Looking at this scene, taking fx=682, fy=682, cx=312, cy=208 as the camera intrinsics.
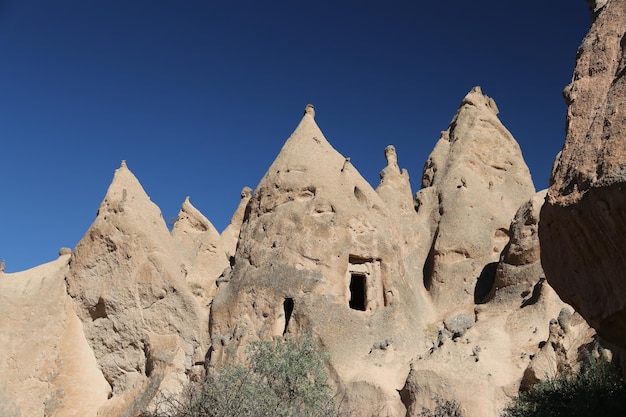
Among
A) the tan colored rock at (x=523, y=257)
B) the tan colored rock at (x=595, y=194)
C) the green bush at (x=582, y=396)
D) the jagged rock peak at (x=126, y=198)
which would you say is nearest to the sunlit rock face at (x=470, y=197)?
the tan colored rock at (x=523, y=257)

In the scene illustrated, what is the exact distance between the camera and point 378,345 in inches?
631

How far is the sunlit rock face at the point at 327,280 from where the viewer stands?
1581 centimetres

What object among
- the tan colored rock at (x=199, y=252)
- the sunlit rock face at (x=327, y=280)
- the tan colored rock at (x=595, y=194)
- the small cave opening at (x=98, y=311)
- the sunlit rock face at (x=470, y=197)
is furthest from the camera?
the tan colored rock at (x=199, y=252)

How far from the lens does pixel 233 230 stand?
2422 centimetres

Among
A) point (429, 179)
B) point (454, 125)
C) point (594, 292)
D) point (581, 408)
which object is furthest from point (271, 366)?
point (454, 125)

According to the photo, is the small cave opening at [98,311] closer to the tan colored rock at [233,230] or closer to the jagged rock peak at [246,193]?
the tan colored rock at [233,230]

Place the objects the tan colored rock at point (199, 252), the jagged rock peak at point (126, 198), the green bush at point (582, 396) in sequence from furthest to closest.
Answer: the tan colored rock at point (199, 252) < the jagged rock peak at point (126, 198) < the green bush at point (582, 396)

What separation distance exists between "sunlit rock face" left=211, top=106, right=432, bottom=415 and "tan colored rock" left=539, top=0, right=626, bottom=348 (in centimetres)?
873

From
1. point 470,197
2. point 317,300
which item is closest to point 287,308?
point 317,300

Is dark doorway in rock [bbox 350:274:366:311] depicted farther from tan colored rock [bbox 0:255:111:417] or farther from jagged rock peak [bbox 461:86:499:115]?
jagged rock peak [bbox 461:86:499:115]

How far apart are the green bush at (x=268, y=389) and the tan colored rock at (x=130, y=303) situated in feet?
7.08

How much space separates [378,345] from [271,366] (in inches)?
159

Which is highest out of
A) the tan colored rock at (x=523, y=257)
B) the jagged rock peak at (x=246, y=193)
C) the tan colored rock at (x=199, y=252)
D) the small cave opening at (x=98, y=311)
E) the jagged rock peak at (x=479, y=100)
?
the jagged rock peak at (x=479, y=100)

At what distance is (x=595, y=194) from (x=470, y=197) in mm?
15135
